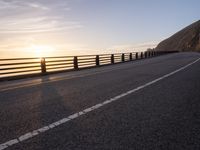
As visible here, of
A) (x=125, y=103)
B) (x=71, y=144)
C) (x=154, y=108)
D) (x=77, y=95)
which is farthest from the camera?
(x=77, y=95)

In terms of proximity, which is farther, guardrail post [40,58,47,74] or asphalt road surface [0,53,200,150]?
guardrail post [40,58,47,74]

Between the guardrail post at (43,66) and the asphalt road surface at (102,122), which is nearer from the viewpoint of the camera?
the asphalt road surface at (102,122)

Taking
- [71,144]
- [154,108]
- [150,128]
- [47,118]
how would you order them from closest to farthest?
[71,144], [150,128], [47,118], [154,108]

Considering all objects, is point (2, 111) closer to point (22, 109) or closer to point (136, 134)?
point (22, 109)

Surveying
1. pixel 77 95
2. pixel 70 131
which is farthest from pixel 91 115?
pixel 77 95

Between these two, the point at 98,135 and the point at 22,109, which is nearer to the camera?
the point at 98,135

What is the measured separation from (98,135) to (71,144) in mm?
586

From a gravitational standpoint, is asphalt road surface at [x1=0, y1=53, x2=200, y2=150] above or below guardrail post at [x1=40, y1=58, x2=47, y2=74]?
above

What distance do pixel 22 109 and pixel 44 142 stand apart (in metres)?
2.89

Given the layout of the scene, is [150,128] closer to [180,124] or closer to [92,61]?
[180,124]

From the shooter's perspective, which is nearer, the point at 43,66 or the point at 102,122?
the point at 102,122

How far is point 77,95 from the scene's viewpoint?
32.2ft

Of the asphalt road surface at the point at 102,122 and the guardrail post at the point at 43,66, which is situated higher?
the asphalt road surface at the point at 102,122

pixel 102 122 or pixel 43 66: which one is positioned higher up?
pixel 102 122
